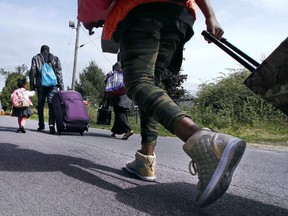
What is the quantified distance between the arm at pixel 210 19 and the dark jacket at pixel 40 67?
4.71 m

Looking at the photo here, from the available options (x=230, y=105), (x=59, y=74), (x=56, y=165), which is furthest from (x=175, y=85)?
(x=56, y=165)

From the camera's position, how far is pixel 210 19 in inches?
83.5

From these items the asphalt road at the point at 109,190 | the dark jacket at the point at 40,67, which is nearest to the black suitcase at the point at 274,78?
the asphalt road at the point at 109,190

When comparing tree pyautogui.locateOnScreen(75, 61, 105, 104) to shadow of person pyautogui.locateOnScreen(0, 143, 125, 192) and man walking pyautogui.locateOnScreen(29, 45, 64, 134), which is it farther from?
shadow of person pyautogui.locateOnScreen(0, 143, 125, 192)

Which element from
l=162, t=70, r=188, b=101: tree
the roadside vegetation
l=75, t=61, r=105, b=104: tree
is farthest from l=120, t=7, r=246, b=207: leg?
l=75, t=61, r=105, b=104: tree

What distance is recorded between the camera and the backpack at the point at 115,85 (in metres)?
5.91

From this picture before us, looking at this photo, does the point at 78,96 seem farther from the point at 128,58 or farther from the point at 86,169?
the point at 128,58

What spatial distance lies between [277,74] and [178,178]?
1.04 meters

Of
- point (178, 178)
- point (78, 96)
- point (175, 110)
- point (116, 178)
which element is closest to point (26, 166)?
point (116, 178)

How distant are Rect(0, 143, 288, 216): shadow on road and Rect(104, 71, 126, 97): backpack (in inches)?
127

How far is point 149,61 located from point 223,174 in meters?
0.79

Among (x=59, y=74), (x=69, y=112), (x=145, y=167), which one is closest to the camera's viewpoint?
(x=145, y=167)

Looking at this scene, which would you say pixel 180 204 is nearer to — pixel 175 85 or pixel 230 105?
pixel 230 105

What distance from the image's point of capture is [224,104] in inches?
465
